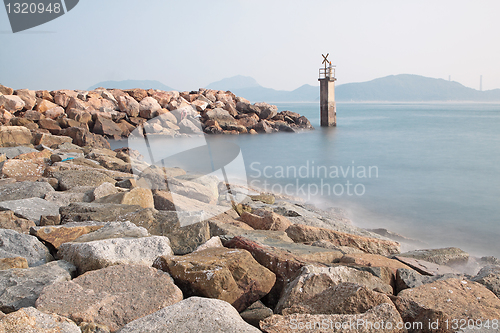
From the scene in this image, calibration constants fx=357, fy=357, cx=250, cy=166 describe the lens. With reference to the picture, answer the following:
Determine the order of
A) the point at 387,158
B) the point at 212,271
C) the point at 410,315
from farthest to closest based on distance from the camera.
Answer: the point at 387,158 < the point at 212,271 < the point at 410,315

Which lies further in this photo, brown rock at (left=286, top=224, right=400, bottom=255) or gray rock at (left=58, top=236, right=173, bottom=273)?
brown rock at (left=286, top=224, right=400, bottom=255)

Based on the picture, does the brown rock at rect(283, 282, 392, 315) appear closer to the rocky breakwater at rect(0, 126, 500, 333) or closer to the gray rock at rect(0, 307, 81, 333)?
the rocky breakwater at rect(0, 126, 500, 333)

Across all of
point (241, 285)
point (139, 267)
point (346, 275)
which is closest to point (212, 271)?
point (241, 285)

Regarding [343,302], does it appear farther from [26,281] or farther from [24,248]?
[24,248]

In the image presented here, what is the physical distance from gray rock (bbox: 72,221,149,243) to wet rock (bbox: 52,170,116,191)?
2.35 metres

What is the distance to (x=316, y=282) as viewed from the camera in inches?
86.0

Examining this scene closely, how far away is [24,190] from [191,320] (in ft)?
11.5

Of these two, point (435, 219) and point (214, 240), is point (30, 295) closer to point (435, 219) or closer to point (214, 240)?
point (214, 240)

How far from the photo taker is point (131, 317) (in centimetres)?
184

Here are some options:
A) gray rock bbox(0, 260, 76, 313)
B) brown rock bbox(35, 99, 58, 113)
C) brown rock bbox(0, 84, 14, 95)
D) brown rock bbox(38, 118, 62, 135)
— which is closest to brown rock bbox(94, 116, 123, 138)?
brown rock bbox(38, 118, 62, 135)

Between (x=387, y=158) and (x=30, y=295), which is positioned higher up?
(x=30, y=295)

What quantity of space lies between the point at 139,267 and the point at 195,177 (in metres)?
3.69

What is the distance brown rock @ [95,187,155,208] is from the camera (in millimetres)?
3889

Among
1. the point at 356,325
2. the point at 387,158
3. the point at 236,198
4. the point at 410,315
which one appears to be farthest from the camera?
the point at 387,158
